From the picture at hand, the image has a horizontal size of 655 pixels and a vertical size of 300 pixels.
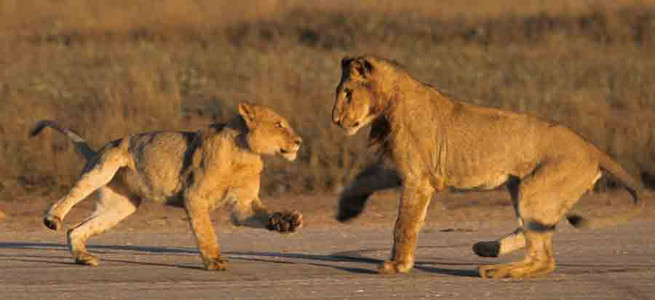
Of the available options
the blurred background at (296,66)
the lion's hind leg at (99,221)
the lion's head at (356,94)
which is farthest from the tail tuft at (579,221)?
the blurred background at (296,66)

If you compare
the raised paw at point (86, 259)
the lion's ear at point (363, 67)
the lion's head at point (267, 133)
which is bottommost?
the raised paw at point (86, 259)

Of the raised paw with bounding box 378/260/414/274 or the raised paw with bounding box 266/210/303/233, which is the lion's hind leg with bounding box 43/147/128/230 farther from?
the raised paw with bounding box 378/260/414/274

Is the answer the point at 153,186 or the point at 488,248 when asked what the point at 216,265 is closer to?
the point at 153,186

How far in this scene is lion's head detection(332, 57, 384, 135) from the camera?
9.26 metres

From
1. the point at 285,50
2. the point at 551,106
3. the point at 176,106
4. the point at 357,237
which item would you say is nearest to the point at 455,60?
the point at 285,50

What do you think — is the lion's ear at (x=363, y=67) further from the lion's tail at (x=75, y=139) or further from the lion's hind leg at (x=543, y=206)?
Result: the lion's tail at (x=75, y=139)

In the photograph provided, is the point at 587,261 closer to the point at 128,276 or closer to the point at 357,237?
the point at 357,237

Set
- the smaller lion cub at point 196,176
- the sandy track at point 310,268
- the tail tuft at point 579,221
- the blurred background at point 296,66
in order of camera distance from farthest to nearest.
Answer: the blurred background at point 296,66 → the smaller lion cub at point 196,176 → the tail tuft at point 579,221 → the sandy track at point 310,268

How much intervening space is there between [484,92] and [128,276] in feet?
35.1

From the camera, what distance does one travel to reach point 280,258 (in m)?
10.4

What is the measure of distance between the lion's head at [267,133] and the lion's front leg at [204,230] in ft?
1.54

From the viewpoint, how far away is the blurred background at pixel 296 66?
51.0 feet

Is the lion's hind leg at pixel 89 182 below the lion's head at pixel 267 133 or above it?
below

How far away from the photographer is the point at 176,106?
17562mm
